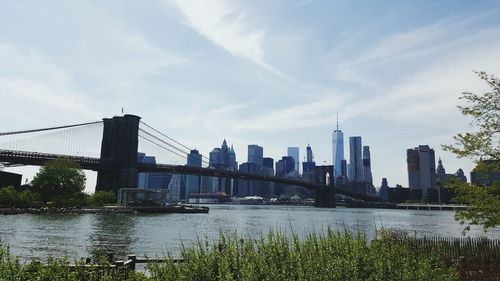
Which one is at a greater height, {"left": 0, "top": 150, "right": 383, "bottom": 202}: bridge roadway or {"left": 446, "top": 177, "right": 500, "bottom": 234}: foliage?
{"left": 0, "top": 150, "right": 383, "bottom": 202}: bridge roadway

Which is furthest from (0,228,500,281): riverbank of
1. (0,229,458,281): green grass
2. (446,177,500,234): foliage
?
(446,177,500,234): foliage

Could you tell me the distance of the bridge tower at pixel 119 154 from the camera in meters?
124

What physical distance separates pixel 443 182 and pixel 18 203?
82.0 m

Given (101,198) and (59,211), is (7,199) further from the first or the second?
(101,198)

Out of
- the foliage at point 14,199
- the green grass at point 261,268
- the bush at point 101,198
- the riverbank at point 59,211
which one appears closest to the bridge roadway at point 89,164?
the bush at point 101,198

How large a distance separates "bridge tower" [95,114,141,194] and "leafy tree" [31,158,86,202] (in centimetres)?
2558

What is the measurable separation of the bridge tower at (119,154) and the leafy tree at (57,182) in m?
25.6

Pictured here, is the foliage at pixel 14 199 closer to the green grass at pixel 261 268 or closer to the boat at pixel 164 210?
the boat at pixel 164 210

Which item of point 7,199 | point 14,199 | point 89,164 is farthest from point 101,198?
point 7,199

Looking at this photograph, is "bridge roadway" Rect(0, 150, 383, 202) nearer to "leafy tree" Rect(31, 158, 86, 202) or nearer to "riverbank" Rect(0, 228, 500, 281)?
"leafy tree" Rect(31, 158, 86, 202)

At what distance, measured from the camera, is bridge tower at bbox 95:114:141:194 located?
124062mm

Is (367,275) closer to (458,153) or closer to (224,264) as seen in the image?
(224,264)

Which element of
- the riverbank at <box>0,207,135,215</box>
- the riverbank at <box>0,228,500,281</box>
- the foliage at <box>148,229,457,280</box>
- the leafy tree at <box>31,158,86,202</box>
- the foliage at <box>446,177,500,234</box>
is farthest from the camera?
the leafy tree at <box>31,158,86,202</box>

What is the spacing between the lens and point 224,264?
11500 millimetres
